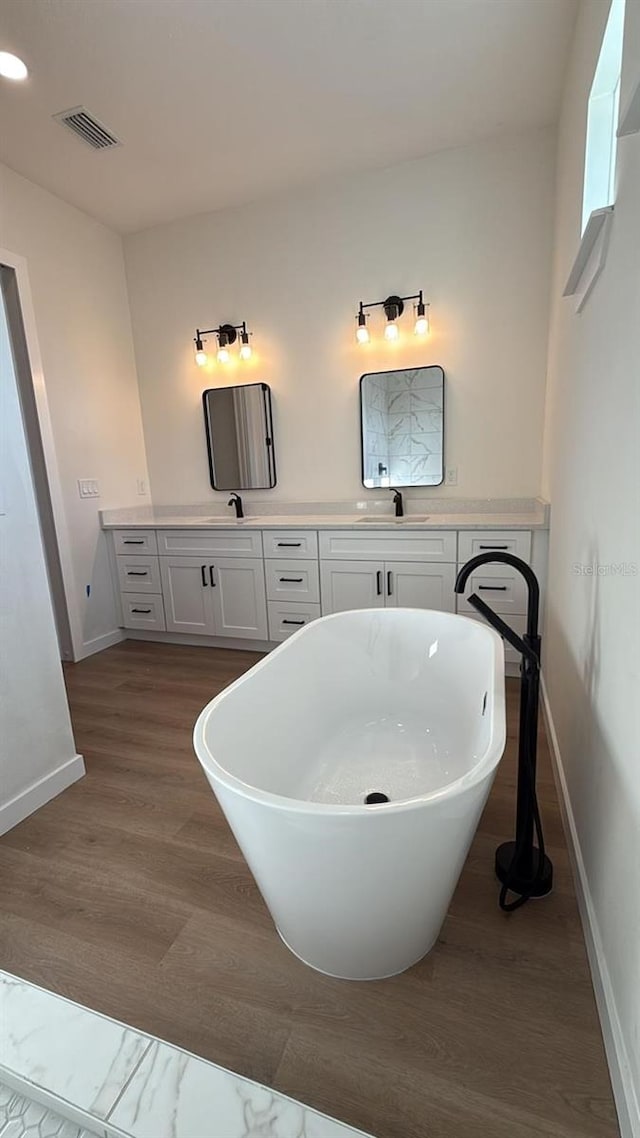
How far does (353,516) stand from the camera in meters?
3.37

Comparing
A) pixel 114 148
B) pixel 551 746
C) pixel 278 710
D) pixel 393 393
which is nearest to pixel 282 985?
pixel 278 710

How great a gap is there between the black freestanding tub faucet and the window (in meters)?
1.19

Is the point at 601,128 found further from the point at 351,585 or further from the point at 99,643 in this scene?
the point at 99,643

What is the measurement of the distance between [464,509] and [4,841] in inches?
112

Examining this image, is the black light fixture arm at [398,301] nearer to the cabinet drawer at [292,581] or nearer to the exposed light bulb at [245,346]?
the exposed light bulb at [245,346]

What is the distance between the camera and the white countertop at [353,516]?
9.06 ft

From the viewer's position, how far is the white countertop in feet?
9.06

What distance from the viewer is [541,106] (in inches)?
97.5

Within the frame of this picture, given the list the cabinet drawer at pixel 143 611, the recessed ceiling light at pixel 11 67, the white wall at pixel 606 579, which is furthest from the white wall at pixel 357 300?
the recessed ceiling light at pixel 11 67

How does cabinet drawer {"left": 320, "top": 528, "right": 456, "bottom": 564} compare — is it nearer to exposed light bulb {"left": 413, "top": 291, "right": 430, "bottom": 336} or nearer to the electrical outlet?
exposed light bulb {"left": 413, "top": 291, "right": 430, "bottom": 336}

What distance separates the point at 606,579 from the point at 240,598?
2.44m

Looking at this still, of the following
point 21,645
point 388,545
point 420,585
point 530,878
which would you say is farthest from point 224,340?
point 530,878

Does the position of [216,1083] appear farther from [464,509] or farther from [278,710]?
[464,509]

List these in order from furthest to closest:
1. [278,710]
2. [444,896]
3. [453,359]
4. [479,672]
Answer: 1. [453,359]
2. [479,672]
3. [278,710]
4. [444,896]
